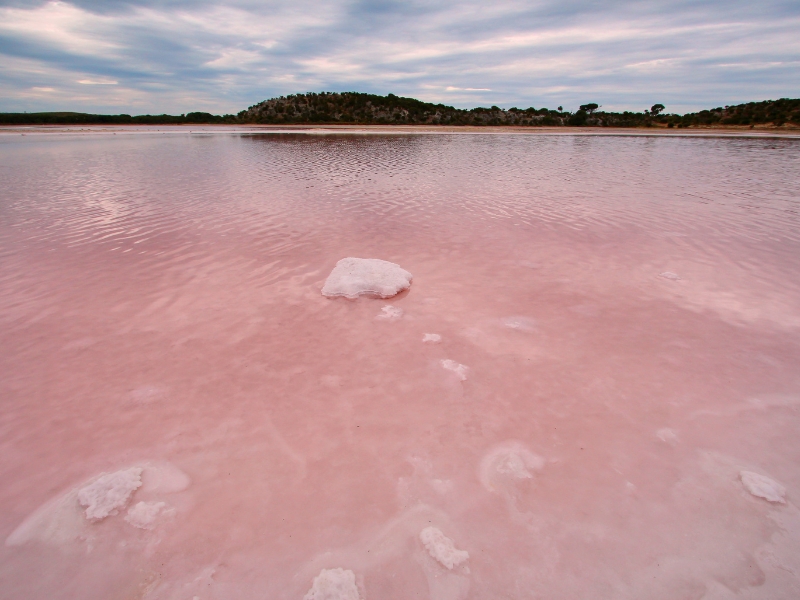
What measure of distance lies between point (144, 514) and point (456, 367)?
143 inches

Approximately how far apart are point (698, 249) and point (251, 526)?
1137 cm

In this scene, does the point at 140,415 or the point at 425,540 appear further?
the point at 140,415

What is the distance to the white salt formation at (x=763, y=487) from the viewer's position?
10.8 feet

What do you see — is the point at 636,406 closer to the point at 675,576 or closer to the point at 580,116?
the point at 675,576

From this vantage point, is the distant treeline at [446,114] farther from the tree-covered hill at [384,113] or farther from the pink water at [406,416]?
the pink water at [406,416]

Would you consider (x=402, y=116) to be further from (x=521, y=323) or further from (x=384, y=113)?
(x=521, y=323)

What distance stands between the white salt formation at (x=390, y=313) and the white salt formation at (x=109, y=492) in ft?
12.4

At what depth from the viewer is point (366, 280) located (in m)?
7.14

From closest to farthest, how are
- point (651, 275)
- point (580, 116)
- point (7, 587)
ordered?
point (7, 587) → point (651, 275) → point (580, 116)

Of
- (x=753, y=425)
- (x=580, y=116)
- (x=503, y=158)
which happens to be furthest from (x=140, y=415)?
(x=580, y=116)

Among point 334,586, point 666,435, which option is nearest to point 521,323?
point 666,435

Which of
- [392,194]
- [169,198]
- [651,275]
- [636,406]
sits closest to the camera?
[636,406]

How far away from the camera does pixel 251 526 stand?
3107mm

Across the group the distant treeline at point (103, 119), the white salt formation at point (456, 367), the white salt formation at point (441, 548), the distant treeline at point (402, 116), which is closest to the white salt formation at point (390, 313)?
the white salt formation at point (456, 367)
